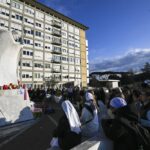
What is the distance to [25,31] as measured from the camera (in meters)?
56.8

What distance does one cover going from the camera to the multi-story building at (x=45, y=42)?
54.6m

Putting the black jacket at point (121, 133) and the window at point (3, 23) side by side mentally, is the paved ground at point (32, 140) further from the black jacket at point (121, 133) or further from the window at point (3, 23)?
Result: the window at point (3, 23)

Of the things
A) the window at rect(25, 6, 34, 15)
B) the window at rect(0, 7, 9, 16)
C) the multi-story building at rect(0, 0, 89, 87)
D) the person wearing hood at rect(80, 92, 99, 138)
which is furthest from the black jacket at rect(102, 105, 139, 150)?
the window at rect(25, 6, 34, 15)

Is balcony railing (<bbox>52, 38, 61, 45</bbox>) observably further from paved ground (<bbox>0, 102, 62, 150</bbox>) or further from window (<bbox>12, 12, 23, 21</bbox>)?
paved ground (<bbox>0, 102, 62, 150</bbox>)

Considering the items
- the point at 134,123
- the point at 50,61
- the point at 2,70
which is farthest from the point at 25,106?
the point at 50,61

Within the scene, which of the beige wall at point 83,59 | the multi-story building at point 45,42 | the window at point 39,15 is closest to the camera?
the multi-story building at point 45,42

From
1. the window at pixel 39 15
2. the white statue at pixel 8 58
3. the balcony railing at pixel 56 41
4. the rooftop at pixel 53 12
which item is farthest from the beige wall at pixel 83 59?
the white statue at pixel 8 58

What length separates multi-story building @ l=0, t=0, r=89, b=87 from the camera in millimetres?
54562

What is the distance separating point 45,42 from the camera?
63.7 m

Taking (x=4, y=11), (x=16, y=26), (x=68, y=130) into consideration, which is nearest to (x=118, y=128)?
(x=68, y=130)

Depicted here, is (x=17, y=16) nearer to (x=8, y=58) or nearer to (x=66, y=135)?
(x=8, y=58)

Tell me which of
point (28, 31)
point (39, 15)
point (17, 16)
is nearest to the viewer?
point (17, 16)

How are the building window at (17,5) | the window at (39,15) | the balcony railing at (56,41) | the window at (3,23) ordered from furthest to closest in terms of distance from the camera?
the balcony railing at (56,41) → the window at (39,15) → the building window at (17,5) → the window at (3,23)

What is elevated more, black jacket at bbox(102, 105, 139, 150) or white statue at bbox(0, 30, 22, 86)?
white statue at bbox(0, 30, 22, 86)
